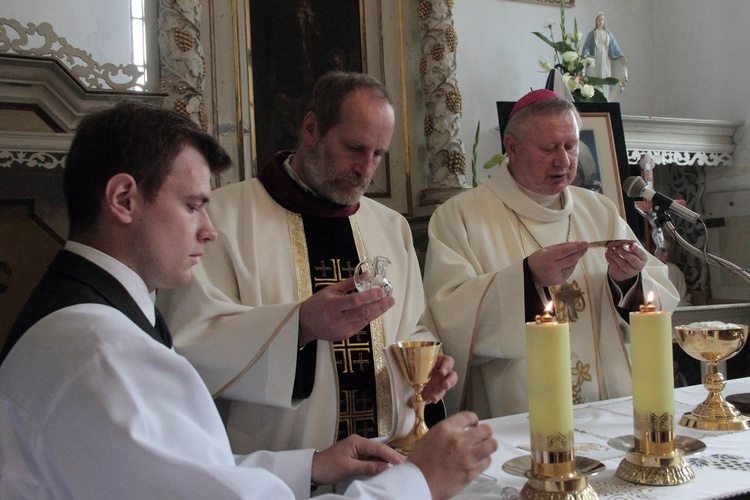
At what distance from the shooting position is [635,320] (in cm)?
167

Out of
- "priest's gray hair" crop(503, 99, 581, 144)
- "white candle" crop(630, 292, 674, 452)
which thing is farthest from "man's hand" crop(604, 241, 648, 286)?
"white candle" crop(630, 292, 674, 452)

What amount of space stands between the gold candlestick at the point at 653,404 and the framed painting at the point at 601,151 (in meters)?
3.59

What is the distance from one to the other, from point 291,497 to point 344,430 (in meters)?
1.48

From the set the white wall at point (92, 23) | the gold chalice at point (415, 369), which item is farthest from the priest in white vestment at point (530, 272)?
the white wall at point (92, 23)

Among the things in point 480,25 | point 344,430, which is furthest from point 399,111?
point 344,430

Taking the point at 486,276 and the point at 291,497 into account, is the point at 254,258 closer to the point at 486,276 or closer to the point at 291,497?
the point at 486,276

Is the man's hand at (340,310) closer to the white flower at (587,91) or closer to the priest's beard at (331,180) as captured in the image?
the priest's beard at (331,180)

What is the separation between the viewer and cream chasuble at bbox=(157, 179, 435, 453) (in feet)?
8.00

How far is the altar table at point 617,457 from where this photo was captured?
1657mm

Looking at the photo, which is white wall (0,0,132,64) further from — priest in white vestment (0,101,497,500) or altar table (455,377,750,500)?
altar table (455,377,750,500)

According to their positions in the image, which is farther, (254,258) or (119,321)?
(254,258)

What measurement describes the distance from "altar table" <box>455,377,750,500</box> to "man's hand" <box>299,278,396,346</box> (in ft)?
1.79

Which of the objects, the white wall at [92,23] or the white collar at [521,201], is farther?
the white wall at [92,23]

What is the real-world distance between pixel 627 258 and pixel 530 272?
398 mm
